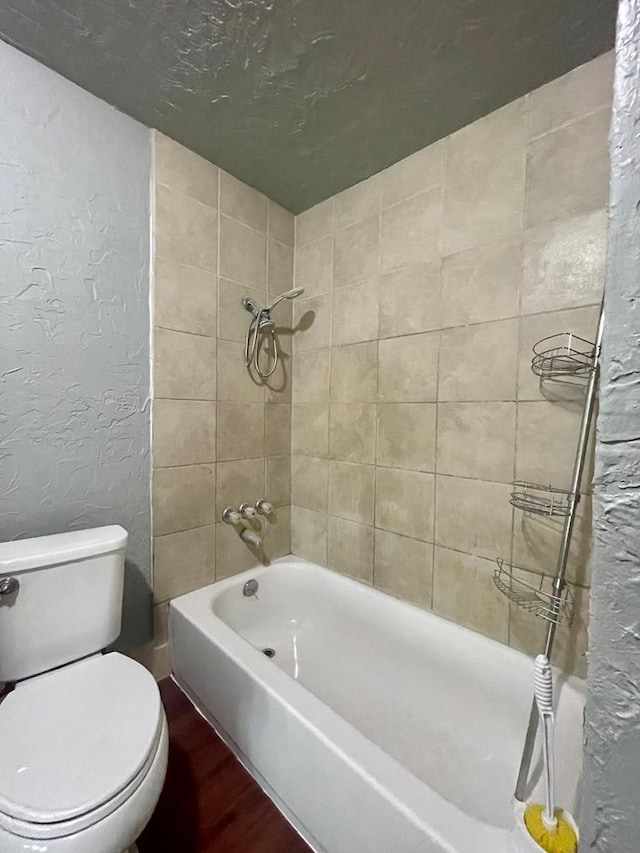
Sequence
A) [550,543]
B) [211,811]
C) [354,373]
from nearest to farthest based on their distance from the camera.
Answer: [211,811] → [550,543] → [354,373]

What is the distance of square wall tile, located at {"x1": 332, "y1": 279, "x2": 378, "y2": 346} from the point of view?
1.70m

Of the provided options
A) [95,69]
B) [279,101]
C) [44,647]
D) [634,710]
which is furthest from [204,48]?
[44,647]

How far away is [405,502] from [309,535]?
0.67 m

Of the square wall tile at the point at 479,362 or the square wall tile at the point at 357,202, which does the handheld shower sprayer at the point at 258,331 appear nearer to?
the square wall tile at the point at 357,202

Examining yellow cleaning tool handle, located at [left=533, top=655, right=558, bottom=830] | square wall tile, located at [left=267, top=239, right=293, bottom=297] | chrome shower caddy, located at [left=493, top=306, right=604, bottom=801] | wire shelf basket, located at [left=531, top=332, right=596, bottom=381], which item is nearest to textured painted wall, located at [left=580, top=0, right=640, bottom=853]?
yellow cleaning tool handle, located at [left=533, top=655, right=558, bottom=830]

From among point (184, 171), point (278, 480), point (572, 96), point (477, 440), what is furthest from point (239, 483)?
point (572, 96)

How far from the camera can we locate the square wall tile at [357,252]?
1697 millimetres

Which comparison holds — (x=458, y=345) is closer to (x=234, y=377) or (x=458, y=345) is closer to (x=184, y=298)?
(x=234, y=377)

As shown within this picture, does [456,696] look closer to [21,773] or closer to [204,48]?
[21,773]

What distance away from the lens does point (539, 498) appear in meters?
1.22

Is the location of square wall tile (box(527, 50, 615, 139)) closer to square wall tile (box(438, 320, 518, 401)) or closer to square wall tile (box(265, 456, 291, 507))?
square wall tile (box(438, 320, 518, 401))

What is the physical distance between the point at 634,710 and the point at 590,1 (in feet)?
5.22

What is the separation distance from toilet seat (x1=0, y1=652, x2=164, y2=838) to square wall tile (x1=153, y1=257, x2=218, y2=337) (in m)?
1.28

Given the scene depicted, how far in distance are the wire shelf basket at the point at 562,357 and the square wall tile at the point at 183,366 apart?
1.34 m
